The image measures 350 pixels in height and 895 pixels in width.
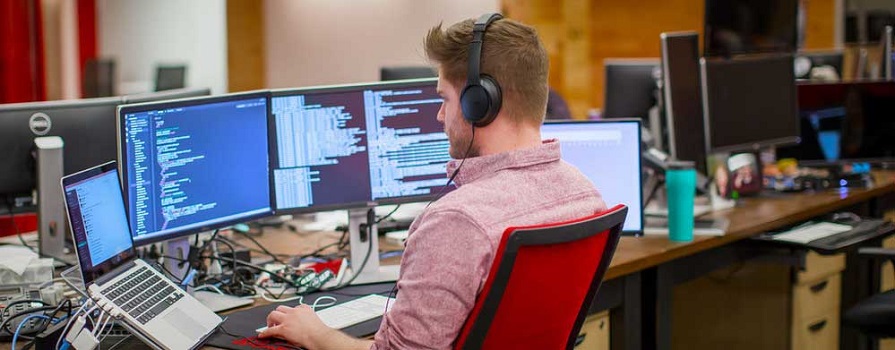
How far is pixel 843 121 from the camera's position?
414cm

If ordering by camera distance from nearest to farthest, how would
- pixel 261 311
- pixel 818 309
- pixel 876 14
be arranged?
pixel 261 311
pixel 818 309
pixel 876 14

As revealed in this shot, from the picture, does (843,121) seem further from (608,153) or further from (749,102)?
(608,153)

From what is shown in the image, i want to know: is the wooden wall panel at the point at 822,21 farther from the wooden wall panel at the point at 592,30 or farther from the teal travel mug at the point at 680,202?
the teal travel mug at the point at 680,202

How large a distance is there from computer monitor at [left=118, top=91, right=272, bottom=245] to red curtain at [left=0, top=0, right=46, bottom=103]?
5.16 metres

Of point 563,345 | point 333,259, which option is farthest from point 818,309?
point 563,345

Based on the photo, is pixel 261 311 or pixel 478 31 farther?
pixel 261 311

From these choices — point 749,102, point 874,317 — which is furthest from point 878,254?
point 749,102

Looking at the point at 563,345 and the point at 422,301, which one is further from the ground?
the point at 422,301

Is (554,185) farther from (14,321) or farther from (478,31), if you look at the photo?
(14,321)

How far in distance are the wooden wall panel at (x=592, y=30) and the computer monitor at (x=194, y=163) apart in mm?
4287

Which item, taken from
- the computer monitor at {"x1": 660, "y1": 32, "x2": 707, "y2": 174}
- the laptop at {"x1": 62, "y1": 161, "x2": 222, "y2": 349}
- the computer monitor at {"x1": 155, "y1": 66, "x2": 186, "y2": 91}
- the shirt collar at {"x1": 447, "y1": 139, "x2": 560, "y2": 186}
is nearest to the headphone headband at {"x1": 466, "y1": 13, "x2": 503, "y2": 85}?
the shirt collar at {"x1": 447, "y1": 139, "x2": 560, "y2": 186}

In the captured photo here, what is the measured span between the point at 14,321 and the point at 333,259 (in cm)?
88

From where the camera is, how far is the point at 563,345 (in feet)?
5.85

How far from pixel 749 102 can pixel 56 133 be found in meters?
2.36
